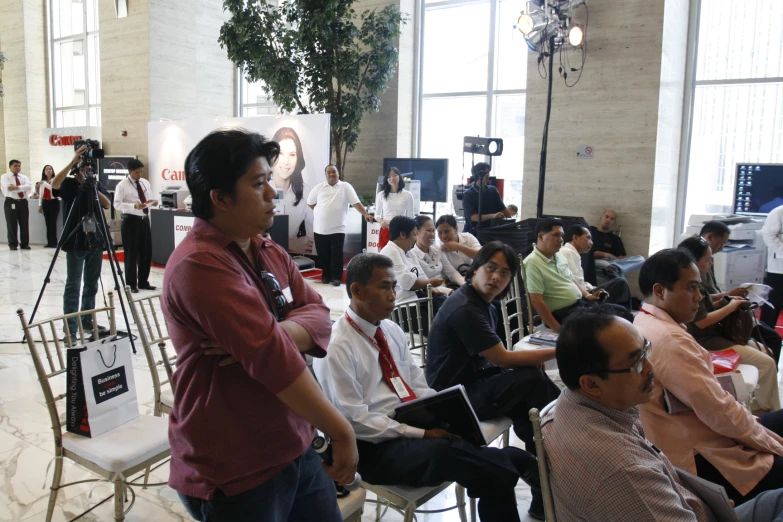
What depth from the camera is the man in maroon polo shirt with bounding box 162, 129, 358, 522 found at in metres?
1.09

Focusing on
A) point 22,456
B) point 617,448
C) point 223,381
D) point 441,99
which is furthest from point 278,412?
point 441,99

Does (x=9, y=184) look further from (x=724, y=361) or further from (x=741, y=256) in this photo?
(x=724, y=361)

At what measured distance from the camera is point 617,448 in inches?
56.2

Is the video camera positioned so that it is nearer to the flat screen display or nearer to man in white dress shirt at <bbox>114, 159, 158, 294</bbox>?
man in white dress shirt at <bbox>114, 159, 158, 294</bbox>

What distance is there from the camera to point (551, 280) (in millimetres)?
4031

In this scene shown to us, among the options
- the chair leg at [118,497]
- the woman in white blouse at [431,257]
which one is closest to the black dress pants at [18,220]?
the woman in white blouse at [431,257]

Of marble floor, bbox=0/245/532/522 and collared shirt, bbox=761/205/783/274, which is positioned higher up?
collared shirt, bbox=761/205/783/274

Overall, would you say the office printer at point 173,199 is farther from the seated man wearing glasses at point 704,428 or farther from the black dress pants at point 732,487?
the black dress pants at point 732,487

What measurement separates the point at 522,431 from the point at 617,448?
120 cm

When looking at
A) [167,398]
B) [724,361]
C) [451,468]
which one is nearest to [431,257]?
[724,361]

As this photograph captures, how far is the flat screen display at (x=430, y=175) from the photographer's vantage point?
8.44 meters

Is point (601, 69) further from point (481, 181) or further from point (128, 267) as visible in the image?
point (128, 267)

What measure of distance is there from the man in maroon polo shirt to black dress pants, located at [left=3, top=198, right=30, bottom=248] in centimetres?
1138

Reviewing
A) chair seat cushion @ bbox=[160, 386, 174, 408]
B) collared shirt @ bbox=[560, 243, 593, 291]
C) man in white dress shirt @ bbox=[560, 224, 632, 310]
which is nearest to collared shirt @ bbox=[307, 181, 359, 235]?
man in white dress shirt @ bbox=[560, 224, 632, 310]
